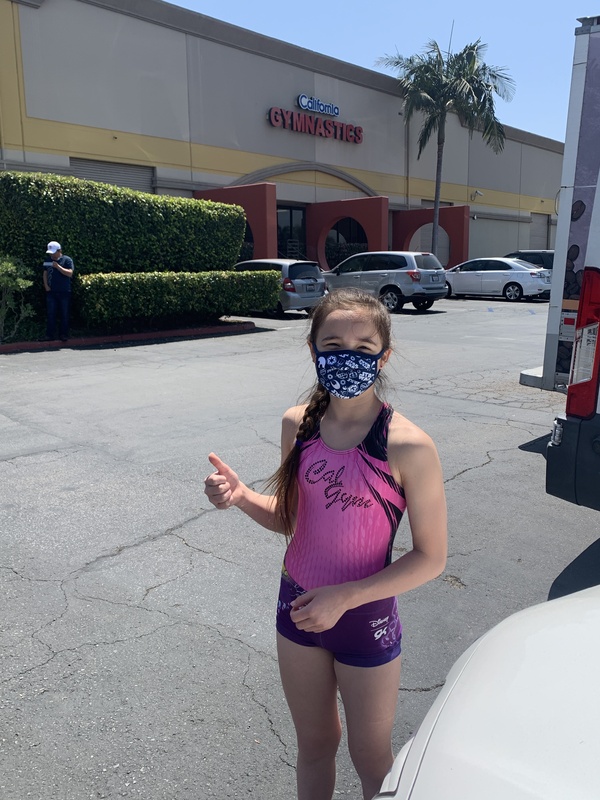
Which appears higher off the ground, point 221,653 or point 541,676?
point 541,676

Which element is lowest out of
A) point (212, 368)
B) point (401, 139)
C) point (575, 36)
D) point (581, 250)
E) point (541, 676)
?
point (212, 368)

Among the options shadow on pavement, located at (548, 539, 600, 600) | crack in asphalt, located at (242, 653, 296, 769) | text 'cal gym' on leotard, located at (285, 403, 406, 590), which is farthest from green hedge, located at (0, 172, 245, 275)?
text 'cal gym' on leotard, located at (285, 403, 406, 590)

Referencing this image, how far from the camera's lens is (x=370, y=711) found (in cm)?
199

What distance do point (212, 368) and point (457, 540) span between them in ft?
23.5

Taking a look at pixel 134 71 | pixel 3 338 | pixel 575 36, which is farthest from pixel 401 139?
pixel 575 36

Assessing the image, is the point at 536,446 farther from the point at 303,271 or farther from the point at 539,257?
the point at 539,257

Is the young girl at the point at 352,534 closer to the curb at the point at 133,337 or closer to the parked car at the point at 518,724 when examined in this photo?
the parked car at the point at 518,724

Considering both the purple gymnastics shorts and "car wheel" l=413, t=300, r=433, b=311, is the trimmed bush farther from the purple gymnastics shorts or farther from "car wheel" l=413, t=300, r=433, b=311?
the purple gymnastics shorts

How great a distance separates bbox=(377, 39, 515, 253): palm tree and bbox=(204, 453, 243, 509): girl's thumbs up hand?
103 feet

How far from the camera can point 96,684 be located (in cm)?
307

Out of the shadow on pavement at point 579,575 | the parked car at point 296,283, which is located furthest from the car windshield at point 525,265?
the shadow on pavement at point 579,575

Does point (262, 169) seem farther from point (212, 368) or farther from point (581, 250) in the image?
point (581, 250)

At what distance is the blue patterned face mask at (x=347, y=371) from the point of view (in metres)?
2.03

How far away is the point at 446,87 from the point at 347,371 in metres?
32.9
